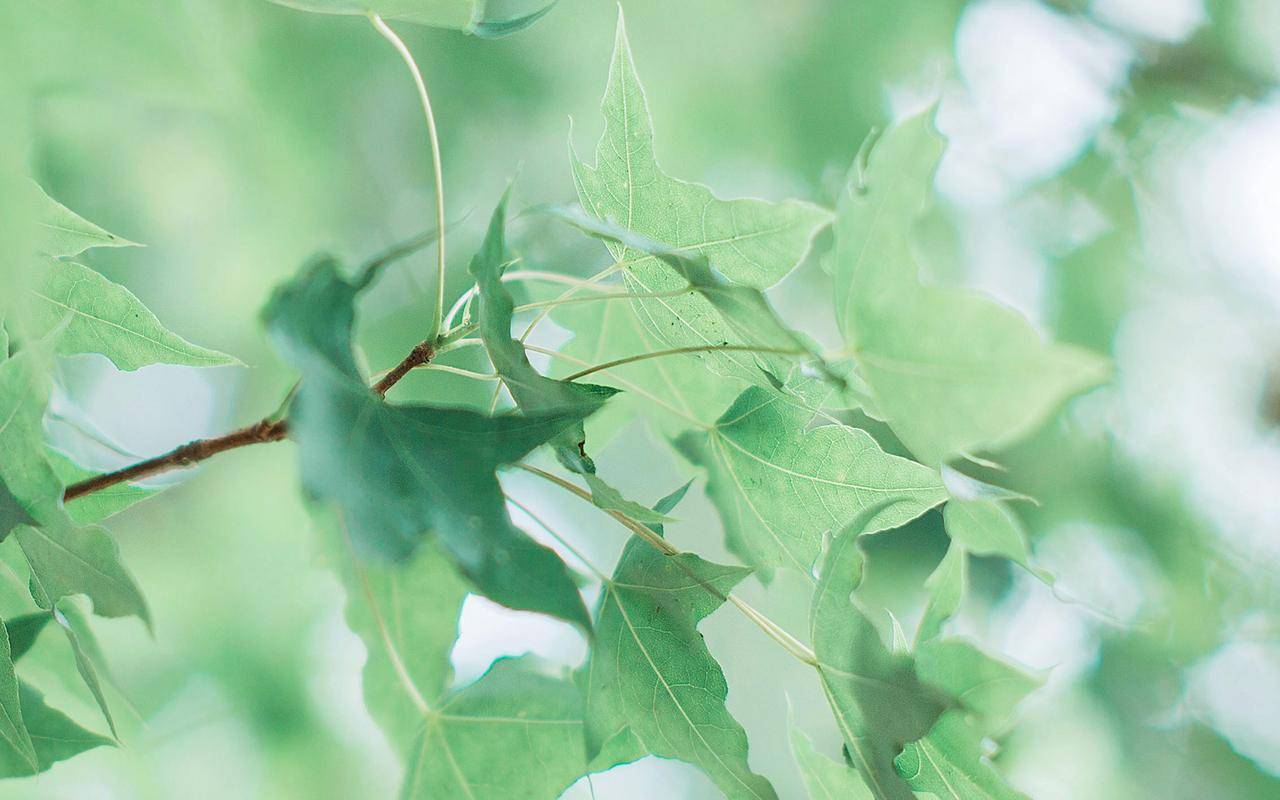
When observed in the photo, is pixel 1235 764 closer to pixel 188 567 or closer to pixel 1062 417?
pixel 1062 417

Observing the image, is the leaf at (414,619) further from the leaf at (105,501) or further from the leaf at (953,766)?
the leaf at (953,766)

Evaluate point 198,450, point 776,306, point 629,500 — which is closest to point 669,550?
point 629,500

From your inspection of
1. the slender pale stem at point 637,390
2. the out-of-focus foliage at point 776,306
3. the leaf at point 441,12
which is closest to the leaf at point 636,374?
the slender pale stem at point 637,390

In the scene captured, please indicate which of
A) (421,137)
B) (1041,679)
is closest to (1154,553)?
(421,137)

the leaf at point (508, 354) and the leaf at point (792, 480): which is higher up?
the leaf at point (508, 354)

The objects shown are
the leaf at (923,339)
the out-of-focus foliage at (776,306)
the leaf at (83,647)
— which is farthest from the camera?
the out-of-focus foliage at (776,306)

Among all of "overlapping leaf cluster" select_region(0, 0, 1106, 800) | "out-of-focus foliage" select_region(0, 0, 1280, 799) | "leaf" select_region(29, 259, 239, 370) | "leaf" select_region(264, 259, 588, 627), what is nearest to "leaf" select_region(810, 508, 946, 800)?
"overlapping leaf cluster" select_region(0, 0, 1106, 800)
